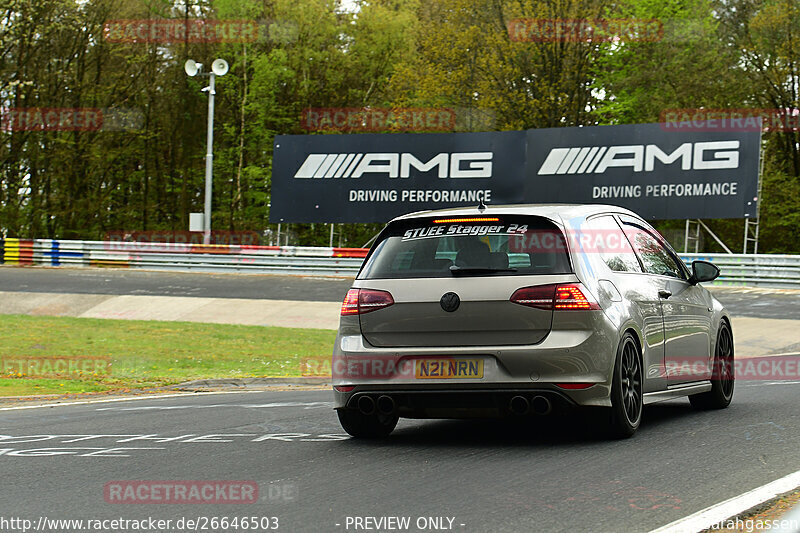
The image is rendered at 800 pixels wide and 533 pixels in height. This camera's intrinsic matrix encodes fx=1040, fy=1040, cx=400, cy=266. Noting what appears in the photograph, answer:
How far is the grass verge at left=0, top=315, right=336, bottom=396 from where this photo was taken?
13742mm

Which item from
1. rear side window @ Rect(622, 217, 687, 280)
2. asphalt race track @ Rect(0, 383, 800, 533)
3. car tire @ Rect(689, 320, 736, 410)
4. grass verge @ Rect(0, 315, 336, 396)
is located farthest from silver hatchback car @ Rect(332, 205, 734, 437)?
grass verge @ Rect(0, 315, 336, 396)

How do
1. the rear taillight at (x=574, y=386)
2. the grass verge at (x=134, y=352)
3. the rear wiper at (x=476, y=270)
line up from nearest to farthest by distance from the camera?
the rear taillight at (x=574, y=386) < the rear wiper at (x=476, y=270) < the grass verge at (x=134, y=352)

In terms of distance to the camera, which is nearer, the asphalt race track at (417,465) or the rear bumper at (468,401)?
the asphalt race track at (417,465)

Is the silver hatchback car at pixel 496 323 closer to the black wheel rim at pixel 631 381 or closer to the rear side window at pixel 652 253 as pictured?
the black wheel rim at pixel 631 381

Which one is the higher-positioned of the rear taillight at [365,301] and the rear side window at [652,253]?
the rear side window at [652,253]

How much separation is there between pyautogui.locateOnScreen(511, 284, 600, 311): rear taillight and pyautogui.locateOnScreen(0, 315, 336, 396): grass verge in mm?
7463

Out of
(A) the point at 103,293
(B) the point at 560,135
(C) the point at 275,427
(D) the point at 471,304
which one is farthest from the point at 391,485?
(B) the point at 560,135

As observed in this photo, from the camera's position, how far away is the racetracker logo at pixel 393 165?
114 feet

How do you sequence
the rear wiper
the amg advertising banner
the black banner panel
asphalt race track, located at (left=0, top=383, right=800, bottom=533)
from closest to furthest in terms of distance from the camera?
asphalt race track, located at (left=0, top=383, right=800, bottom=533)
the rear wiper
the black banner panel
the amg advertising banner

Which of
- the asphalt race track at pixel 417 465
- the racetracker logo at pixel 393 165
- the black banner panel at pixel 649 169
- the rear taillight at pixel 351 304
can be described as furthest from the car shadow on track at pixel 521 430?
the racetracker logo at pixel 393 165

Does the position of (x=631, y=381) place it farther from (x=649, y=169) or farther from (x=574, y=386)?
(x=649, y=169)

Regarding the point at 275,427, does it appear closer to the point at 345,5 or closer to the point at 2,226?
the point at 2,226

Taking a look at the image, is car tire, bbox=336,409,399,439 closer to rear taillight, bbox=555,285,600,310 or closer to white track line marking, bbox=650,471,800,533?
rear taillight, bbox=555,285,600,310

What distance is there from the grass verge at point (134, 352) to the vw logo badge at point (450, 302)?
7054mm
